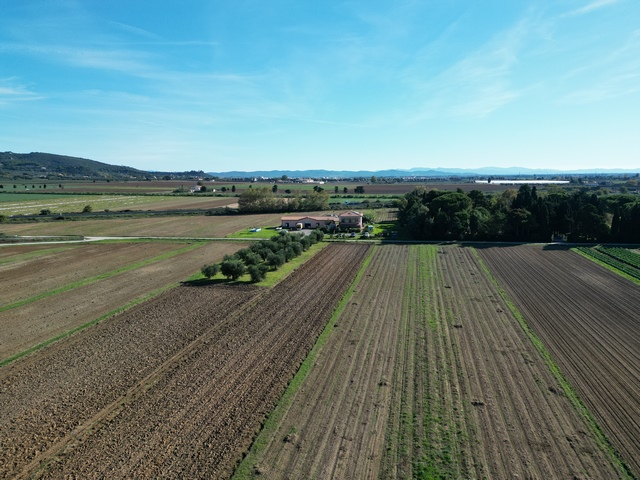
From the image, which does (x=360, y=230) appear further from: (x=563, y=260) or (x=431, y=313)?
(x=431, y=313)

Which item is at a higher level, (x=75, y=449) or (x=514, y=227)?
(x=514, y=227)

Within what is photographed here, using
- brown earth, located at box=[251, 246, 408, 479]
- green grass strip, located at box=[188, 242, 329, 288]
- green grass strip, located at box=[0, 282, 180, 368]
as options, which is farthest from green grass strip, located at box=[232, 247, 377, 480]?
green grass strip, located at box=[0, 282, 180, 368]

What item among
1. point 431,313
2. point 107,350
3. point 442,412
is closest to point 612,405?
point 442,412

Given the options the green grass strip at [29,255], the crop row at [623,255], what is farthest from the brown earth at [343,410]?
the green grass strip at [29,255]

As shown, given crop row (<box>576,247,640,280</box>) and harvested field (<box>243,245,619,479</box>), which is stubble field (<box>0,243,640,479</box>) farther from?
crop row (<box>576,247,640,280</box>)

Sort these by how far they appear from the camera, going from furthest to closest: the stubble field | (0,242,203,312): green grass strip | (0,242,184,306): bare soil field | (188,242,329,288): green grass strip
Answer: (188,242,329,288): green grass strip → (0,242,184,306): bare soil field → (0,242,203,312): green grass strip → the stubble field

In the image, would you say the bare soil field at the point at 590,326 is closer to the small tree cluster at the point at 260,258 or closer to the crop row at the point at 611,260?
the crop row at the point at 611,260

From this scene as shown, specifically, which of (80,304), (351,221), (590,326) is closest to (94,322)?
(80,304)
